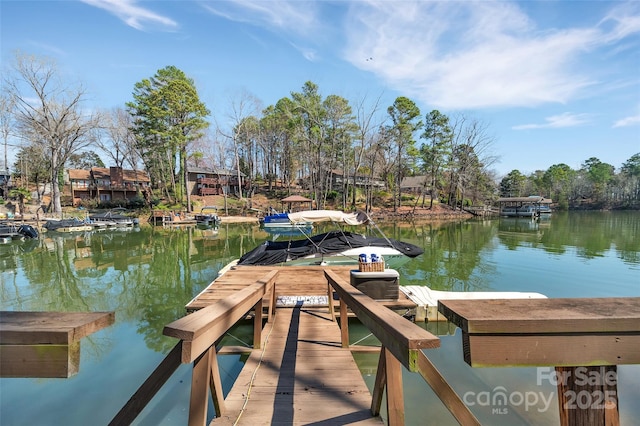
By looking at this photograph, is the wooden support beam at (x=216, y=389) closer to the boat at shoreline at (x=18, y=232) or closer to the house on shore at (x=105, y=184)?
the boat at shoreline at (x=18, y=232)

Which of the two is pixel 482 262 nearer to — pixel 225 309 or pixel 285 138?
pixel 225 309

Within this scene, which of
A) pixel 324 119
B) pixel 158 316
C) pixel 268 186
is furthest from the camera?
pixel 268 186

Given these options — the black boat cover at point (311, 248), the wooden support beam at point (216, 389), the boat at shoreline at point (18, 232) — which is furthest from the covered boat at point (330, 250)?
the boat at shoreline at point (18, 232)

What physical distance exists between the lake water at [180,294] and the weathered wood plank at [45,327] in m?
3.04

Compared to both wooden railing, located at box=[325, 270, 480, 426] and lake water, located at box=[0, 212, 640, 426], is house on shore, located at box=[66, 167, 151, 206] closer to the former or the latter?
lake water, located at box=[0, 212, 640, 426]

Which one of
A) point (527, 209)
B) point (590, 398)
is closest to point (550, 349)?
point (590, 398)

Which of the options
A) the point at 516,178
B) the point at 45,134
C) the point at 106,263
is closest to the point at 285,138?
the point at 45,134

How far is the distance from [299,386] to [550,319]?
2.42m

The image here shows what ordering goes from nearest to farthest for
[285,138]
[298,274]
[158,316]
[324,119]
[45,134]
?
[158,316], [298,274], [45,134], [324,119], [285,138]

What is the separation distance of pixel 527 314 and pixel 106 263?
15167 mm

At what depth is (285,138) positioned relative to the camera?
1768 inches

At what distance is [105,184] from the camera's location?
4056 centimetres

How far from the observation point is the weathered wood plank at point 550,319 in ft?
3.31

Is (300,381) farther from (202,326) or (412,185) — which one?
(412,185)
